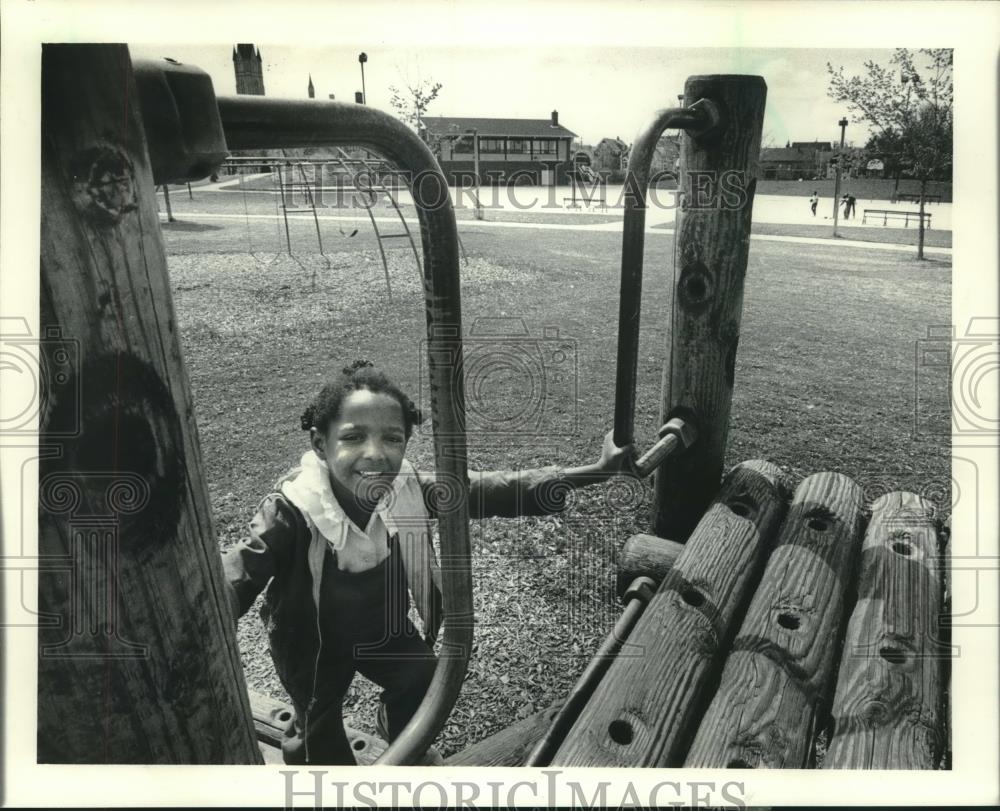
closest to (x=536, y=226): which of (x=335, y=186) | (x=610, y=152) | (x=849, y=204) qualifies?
(x=849, y=204)

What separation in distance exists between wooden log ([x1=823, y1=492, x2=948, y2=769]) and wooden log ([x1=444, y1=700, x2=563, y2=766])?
473 millimetres

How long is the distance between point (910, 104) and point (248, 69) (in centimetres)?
166

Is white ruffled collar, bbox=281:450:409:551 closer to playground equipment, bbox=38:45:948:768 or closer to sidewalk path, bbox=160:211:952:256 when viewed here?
playground equipment, bbox=38:45:948:768

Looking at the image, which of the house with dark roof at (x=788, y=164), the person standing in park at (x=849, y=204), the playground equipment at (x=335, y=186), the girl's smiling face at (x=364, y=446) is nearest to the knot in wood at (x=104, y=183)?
the girl's smiling face at (x=364, y=446)

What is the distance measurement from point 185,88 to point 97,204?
0.12 metres

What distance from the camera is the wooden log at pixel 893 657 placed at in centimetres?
112

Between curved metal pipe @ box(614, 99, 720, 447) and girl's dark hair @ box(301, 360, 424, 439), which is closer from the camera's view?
girl's dark hair @ box(301, 360, 424, 439)

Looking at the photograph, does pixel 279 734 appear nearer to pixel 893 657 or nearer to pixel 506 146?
pixel 893 657

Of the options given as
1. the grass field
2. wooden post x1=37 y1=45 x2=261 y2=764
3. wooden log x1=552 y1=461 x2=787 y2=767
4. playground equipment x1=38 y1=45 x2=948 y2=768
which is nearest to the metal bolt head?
playground equipment x1=38 y1=45 x2=948 y2=768

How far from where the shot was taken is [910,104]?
1.99m

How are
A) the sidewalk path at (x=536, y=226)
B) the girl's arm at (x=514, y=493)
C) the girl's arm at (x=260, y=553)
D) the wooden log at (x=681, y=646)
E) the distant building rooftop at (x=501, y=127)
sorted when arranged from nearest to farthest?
1. the wooden log at (x=681, y=646)
2. the girl's arm at (x=260, y=553)
3. the girl's arm at (x=514, y=493)
4. the distant building rooftop at (x=501, y=127)
5. the sidewalk path at (x=536, y=226)

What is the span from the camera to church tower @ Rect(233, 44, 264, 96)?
1.25 m

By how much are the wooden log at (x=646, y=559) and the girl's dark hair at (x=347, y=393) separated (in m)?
0.70

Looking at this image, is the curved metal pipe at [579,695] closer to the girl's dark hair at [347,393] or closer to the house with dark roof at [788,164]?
the girl's dark hair at [347,393]
